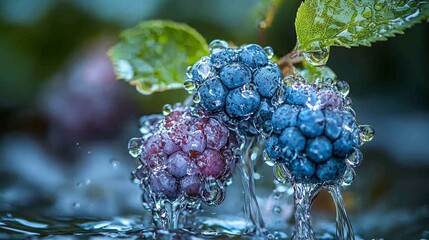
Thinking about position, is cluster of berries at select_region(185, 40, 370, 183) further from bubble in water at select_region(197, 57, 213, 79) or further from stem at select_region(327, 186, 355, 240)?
stem at select_region(327, 186, 355, 240)

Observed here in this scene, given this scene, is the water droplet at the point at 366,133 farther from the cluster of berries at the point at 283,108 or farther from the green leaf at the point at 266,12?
the green leaf at the point at 266,12

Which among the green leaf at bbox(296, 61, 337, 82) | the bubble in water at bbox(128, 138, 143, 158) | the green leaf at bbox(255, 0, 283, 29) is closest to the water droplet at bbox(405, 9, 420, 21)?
the green leaf at bbox(296, 61, 337, 82)

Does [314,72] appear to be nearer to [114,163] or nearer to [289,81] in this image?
[289,81]

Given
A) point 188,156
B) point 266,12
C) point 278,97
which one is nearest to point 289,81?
point 278,97

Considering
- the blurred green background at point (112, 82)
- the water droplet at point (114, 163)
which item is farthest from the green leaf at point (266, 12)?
the water droplet at point (114, 163)

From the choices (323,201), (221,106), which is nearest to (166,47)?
(221,106)

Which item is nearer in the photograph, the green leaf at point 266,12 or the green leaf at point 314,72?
the green leaf at point 314,72
